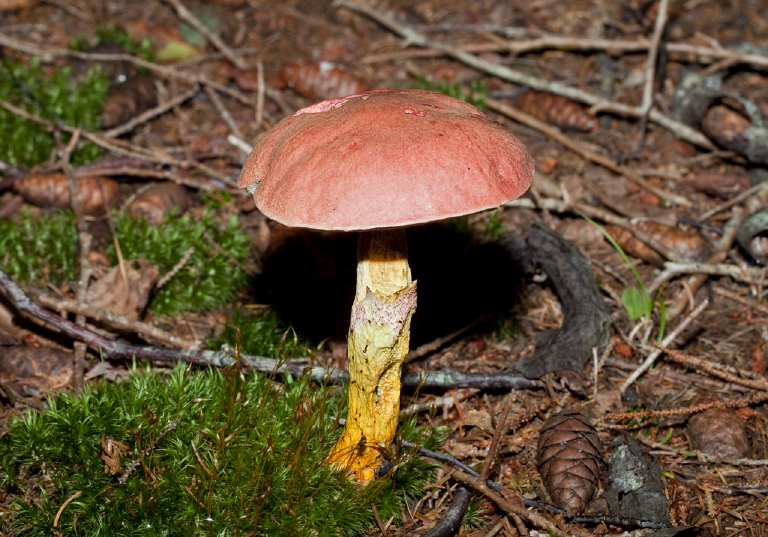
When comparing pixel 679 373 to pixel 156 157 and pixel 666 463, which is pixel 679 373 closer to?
pixel 666 463

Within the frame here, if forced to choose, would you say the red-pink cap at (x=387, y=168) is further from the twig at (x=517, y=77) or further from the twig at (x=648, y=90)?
the twig at (x=517, y=77)

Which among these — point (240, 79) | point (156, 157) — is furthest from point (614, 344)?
point (240, 79)

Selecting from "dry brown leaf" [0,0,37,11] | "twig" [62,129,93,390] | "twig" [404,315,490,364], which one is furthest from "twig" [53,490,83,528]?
"dry brown leaf" [0,0,37,11]

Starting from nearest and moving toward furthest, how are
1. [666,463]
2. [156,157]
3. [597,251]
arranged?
1. [666,463]
2. [597,251]
3. [156,157]

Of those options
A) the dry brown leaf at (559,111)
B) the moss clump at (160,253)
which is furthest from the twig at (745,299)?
the moss clump at (160,253)

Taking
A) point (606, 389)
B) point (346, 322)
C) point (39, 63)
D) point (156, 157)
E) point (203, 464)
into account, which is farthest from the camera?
point (39, 63)

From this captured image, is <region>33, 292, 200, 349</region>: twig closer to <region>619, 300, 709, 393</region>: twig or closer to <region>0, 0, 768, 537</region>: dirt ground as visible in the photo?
<region>0, 0, 768, 537</region>: dirt ground
